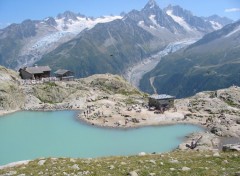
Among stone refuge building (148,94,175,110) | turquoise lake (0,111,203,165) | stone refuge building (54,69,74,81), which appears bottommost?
turquoise lake (0,111,203,165)

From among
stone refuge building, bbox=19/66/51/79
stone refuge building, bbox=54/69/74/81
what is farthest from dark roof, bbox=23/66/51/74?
stone refuge building, bbox=54/69/74/81

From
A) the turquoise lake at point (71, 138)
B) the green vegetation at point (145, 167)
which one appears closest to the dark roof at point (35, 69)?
the turquoise lake at point (71, 138)

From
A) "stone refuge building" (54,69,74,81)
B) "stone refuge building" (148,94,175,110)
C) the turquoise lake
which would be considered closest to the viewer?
the turquoise lake

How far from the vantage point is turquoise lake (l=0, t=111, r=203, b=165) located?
217 feet

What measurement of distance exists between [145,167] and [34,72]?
380 ft

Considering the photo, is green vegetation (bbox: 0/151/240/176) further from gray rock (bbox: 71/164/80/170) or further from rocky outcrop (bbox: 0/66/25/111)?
rocky outcrop (bbox: 0/66/25/111)

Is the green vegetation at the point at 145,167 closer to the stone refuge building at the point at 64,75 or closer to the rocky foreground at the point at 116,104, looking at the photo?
the rocky foreground at the point at 116,104

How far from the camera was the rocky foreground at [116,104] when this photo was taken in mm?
89875

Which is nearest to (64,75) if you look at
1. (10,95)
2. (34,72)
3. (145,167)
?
(34,72)

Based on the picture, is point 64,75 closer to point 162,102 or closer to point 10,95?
point 10,95

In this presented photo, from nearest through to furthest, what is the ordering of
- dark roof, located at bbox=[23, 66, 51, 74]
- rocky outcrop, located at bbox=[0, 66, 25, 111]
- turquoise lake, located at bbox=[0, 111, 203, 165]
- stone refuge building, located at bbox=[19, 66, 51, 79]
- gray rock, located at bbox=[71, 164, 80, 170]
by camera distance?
gray rock, located at bbox=[71, 164, 80, 170] → turquoise lake, located at bbox=[0, 111, 203, 165] → rocky outcrop, located at bbox=[0, 66, 25, 111] → stone refuge building, located at bbox=[19, 66, 51, 79] → dark roof, located at bbox=[23, 66, 51, 74]

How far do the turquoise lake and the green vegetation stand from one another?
99.0 feet

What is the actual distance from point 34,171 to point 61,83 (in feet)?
336

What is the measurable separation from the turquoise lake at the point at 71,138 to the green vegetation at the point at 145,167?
30186 millimetres
